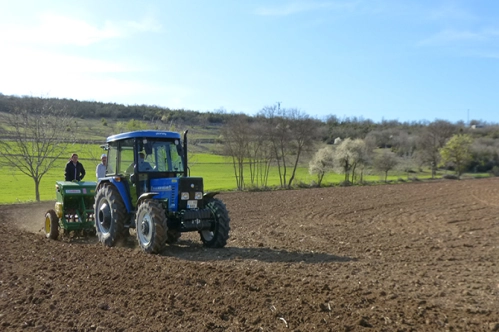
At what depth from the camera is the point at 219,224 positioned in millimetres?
10195

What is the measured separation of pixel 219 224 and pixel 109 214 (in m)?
2.51

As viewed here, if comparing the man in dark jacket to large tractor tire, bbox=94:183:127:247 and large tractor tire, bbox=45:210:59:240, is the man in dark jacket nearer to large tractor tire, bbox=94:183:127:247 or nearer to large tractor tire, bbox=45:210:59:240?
large tractor tire, bbox=45:210:59:240

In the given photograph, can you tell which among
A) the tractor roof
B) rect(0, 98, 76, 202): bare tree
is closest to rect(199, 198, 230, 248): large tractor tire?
the tractor roof

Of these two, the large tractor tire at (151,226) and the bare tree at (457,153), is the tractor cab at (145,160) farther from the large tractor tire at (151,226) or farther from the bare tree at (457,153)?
the bare tree at (457,153)

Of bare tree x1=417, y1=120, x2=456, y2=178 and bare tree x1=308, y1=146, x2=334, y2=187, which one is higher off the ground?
bare tree x1=417, y1=120, x2=456, y2=178

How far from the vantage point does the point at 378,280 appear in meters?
7.49

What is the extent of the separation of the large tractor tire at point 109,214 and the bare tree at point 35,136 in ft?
49.5

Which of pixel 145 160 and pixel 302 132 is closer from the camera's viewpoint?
pixel 145 160

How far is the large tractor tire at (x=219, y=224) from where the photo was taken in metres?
10.2

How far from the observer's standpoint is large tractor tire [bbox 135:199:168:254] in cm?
932

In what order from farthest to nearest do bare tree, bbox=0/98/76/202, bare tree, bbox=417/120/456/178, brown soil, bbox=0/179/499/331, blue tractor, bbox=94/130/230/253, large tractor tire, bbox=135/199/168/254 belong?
bare tree, bbox=417/120/456/178 → bare tree, bbox=0/98/76/202 → blue tractor, bbox=94/130/230/253 → large tractor tire, bbox=135/199/168/254 → brown soil, bbox=0/179/499/331

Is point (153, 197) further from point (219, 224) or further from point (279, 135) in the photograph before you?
point (279, 135)

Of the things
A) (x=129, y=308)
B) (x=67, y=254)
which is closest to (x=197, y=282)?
(x=129, y=308)

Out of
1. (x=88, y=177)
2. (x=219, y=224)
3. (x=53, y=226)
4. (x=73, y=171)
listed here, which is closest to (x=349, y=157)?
(x=88, y=177)
